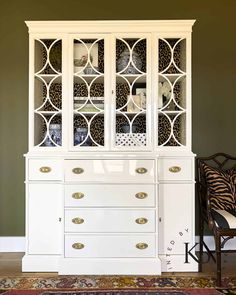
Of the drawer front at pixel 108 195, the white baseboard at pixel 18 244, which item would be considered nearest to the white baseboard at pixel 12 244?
the white baseboard at pixel 18 244

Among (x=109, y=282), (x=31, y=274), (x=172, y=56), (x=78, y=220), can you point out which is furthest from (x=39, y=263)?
(x=172, y=56)

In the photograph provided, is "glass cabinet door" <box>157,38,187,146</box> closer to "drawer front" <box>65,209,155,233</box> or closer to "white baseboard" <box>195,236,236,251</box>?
"drawer front" <box>65,209,155,233</box>

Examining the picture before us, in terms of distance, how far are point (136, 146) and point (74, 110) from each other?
63cm

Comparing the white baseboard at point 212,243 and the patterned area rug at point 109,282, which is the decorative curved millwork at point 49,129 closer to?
the patterned area rug at point 109,282

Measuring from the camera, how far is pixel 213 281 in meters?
2.26

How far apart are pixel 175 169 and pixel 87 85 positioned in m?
1.06

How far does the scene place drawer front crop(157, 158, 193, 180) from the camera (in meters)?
2.45

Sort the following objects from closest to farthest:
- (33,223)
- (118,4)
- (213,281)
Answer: (213,281) < (33,223) < (118,4)

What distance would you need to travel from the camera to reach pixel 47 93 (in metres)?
2.52

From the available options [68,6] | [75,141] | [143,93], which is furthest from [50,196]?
[68,6]

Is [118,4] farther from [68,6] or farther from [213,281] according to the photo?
Result: [213,281]

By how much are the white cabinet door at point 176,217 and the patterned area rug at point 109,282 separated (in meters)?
0.25

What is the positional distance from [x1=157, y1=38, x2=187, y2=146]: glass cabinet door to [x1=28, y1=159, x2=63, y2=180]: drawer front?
921 mm

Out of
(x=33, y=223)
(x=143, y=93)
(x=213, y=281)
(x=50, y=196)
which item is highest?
(x=143, y=93)
